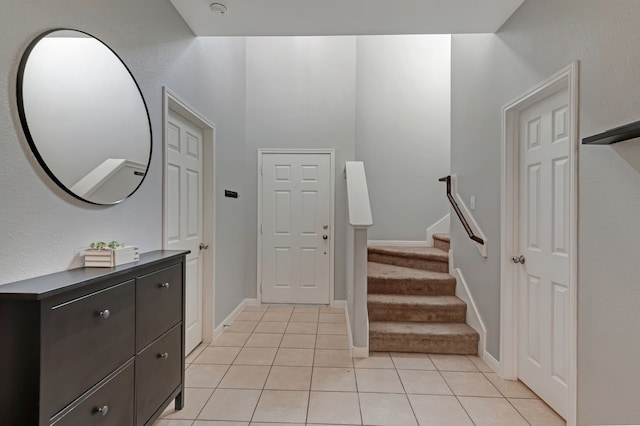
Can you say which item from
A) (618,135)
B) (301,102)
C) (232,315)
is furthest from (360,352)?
(301,102)

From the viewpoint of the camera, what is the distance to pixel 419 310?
299cm

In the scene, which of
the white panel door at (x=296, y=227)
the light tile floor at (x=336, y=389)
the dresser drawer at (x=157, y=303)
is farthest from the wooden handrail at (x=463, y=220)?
the dresser drawer at (x=157, y=303)

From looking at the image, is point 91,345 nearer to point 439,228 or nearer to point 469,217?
point 469,217

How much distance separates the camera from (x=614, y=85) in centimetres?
141

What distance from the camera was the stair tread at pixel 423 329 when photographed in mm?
2752

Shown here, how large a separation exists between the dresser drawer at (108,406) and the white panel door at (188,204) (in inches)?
42.4

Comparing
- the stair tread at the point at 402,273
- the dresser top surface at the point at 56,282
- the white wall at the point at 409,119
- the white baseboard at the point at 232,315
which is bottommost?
the white baseboard at the point at 232,315

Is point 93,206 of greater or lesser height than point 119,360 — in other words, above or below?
above

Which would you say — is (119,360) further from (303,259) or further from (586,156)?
(303,259)

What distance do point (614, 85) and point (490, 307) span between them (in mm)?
1769

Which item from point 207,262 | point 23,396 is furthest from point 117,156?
point 207,262

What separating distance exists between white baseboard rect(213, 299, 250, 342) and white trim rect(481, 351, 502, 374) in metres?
2.45

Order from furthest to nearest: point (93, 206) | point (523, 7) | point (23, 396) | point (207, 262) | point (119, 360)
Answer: point (207, 262) → point (523, 7) → point (93, 206) → point (119, 360) → point (23, 396)

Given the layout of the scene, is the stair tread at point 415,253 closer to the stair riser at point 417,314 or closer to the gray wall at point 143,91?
the stair riser at point 417,314
